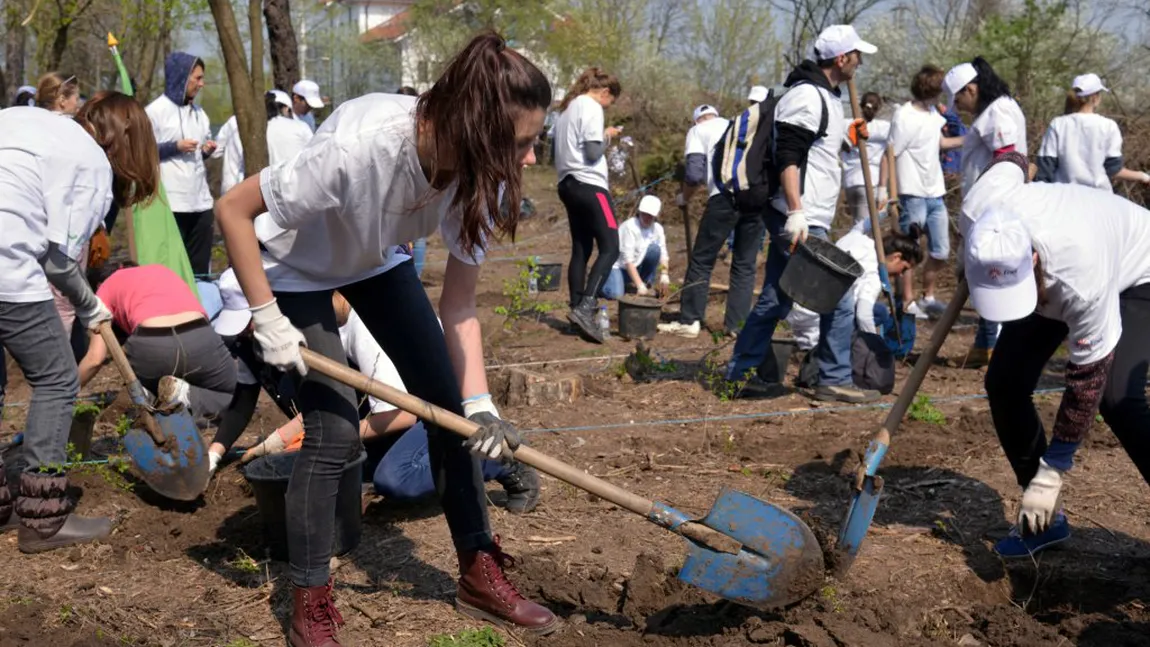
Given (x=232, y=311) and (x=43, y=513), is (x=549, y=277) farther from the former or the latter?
(x=43, y=513)

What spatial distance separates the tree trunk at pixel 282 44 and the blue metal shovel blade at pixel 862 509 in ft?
29.6

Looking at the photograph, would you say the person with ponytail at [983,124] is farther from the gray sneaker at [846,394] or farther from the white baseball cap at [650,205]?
the white baseball cap at [650,205]

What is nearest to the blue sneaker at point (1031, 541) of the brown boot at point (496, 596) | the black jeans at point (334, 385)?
the brown boot at point (496, 596)

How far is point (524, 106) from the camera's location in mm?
2572

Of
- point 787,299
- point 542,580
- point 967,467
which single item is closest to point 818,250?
point 787,299

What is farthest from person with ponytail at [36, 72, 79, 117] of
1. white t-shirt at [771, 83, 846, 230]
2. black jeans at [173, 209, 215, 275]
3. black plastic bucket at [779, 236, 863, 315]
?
black plastic bucket at [779, 236, 863, 315]

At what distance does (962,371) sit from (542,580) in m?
4.24

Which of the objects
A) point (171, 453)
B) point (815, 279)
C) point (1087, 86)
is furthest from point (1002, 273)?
point (1087, 86)

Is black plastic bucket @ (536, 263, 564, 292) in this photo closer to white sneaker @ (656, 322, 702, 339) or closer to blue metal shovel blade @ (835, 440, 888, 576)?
white sneaker @ (656, 322, 702, 339)

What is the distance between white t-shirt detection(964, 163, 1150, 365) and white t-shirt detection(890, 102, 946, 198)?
4.87 metres

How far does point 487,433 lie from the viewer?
303cm

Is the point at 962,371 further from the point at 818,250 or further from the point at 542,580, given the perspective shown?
the point at 542,580

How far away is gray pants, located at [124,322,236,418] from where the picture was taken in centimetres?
463

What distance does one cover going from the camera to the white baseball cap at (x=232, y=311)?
195 inches
